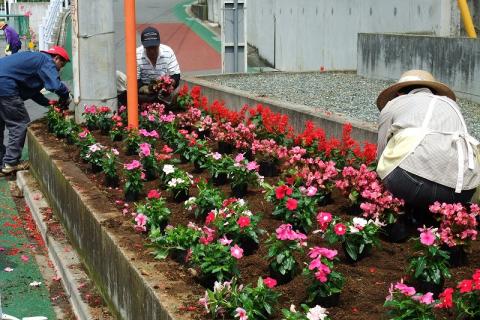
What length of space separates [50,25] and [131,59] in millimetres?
20574

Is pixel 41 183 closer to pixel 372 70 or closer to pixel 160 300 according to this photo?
pixel 160 300

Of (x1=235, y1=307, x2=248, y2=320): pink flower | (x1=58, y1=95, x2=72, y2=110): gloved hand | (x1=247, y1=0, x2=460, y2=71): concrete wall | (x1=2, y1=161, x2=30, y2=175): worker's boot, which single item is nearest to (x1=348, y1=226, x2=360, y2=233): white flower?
(x1=235, y1=307, x2=248, y2=320): pink flower

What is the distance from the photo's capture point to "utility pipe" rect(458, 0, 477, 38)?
40.8 ft

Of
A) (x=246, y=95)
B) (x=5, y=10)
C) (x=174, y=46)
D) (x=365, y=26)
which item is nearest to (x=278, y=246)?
(x=246, y=95)

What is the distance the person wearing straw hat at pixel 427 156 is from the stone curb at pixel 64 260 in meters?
2.13

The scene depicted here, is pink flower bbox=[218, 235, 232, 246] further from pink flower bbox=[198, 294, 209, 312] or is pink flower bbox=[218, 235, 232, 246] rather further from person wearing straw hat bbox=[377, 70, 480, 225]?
person wearing straw hat bbox=[377, 70, 480, 225]

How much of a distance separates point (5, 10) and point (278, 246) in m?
35.0

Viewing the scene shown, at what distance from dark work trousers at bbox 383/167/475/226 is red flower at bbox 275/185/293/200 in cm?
59

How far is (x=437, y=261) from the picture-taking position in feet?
12.5

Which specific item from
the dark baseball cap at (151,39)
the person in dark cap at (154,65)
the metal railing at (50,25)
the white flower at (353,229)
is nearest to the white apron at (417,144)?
the white flower at (353,229)

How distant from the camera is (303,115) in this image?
8250 millimetres

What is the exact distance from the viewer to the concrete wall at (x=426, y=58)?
10919 millimetres

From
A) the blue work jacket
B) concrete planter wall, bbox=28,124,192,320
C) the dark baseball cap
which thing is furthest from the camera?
the dark baseball cap

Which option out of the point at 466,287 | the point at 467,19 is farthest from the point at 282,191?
the point at 467,19
